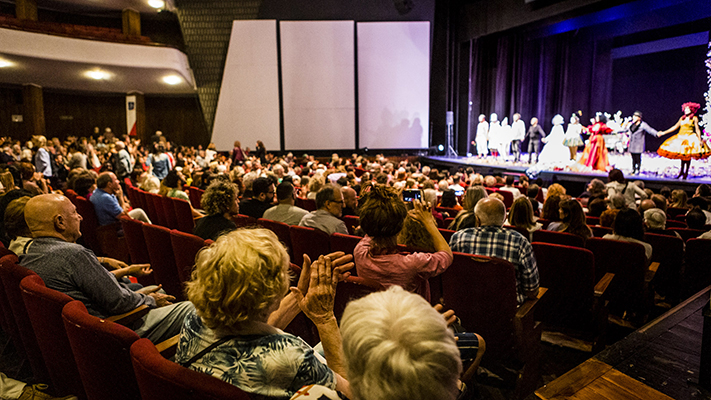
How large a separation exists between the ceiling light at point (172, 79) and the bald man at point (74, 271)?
1369 cm

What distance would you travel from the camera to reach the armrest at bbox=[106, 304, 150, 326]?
1.82 meters

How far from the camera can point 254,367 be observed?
1000mm

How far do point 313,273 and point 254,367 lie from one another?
336 millimetres

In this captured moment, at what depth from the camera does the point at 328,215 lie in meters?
3.07

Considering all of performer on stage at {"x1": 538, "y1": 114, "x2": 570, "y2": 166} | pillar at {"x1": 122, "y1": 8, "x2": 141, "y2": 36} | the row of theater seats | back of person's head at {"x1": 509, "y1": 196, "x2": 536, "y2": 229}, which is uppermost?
pillar at {"x1": 122, "y1": 8, "x2": 141, "y2": 36}

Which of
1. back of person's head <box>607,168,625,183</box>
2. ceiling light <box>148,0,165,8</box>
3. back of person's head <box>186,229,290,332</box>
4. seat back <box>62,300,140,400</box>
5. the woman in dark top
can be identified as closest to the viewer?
back of person's head <box>186,229,290,332</box>

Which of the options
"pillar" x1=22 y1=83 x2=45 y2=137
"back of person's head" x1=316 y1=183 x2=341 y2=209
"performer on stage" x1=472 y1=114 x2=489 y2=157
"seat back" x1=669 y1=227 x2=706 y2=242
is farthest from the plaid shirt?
"pillar" x1=22 y1=83 x2=45 y2=137

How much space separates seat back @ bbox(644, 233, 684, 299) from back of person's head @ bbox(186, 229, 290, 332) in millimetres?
3171

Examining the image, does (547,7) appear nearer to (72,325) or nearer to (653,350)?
(653,350)

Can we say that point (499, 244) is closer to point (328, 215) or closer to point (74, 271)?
point (328, 215)

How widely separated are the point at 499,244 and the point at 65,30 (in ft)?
49.9

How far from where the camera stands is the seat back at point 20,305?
5.70 feet

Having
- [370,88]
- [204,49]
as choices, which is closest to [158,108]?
[204,49]

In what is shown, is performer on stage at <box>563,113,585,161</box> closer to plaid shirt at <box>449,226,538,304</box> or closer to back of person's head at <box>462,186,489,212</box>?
back of person's head at <box>462,186,489,212</box>
